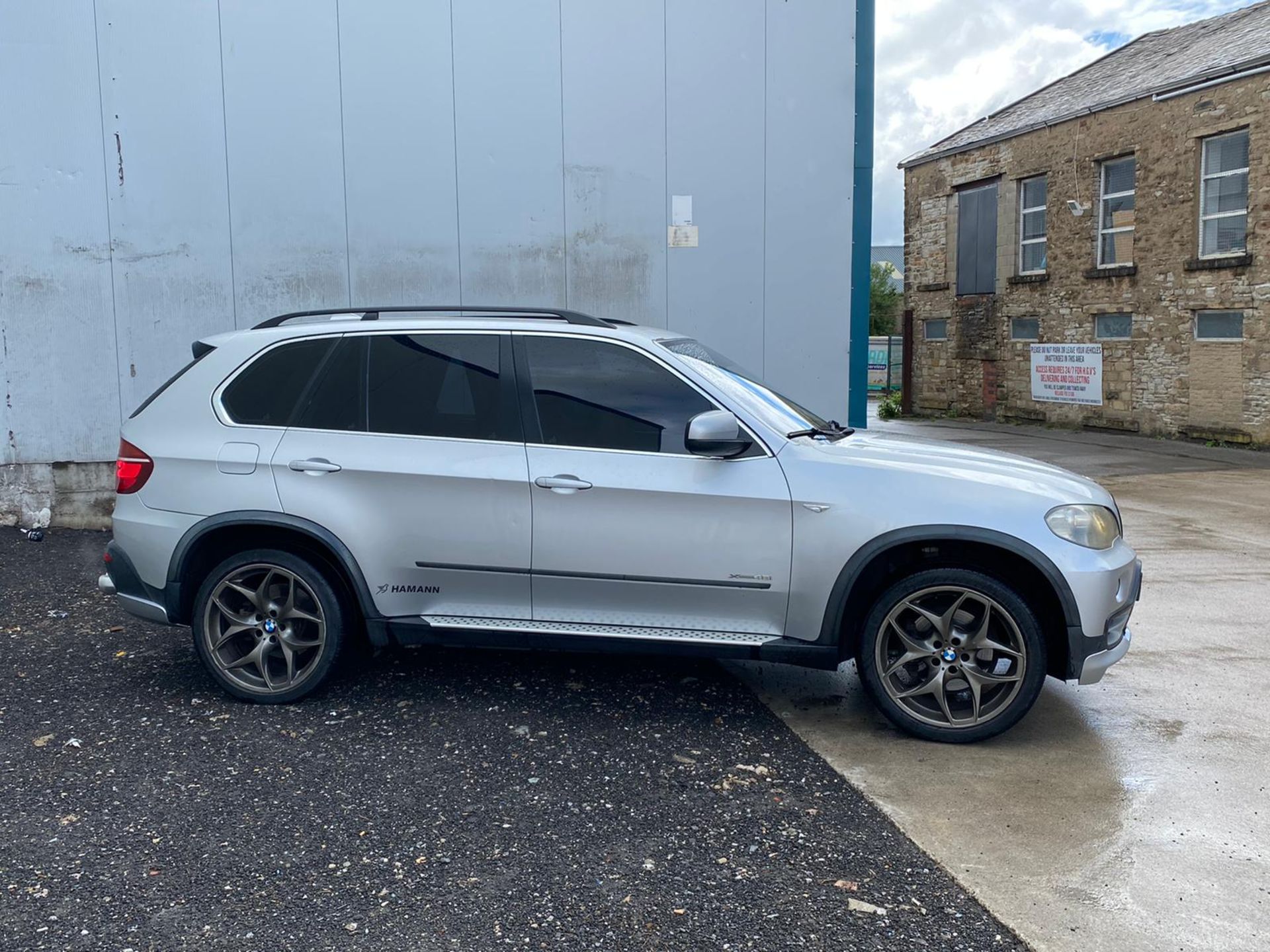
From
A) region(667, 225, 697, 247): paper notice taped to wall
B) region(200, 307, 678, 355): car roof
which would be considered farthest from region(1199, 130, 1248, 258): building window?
region(200, 307, 678, 355): car roof

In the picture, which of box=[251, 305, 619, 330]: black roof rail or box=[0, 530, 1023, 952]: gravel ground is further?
box=[251, 305, 619, 330]: black roof rail

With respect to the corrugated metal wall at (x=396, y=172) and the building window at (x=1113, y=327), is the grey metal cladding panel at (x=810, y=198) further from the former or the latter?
the building window at (x=1113, y=327)

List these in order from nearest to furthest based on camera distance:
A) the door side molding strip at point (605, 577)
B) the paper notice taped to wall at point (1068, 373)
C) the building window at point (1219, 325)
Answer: the door side molding strip at point (605, 577), the building window at point (1219, 325), the paper notice taped to wall at point (1068, 373)

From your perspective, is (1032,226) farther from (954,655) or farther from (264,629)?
(264,629)

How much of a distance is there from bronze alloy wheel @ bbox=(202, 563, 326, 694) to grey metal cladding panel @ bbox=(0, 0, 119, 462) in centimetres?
507

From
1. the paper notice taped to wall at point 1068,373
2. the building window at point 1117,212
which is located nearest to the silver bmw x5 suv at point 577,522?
the building window at point 1117,212

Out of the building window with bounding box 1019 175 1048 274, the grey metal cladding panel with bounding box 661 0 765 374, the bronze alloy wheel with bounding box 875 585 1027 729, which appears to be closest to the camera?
the bronze alloy wheel with bounding box 875 585 1027 729

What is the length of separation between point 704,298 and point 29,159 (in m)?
5.74

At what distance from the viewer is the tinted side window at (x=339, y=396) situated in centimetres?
500

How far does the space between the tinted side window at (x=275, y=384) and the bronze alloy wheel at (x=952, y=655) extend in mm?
2811

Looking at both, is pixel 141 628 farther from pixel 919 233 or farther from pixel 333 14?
pixel 919 233

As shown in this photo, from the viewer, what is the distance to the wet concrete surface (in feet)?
10.8

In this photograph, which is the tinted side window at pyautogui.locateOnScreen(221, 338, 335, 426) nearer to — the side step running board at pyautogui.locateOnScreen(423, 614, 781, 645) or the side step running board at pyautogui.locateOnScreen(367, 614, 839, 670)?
the side step running board at pyautogui.locateOnScreen(367, 614, 839, 670)

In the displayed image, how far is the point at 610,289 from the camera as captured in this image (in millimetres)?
9734
